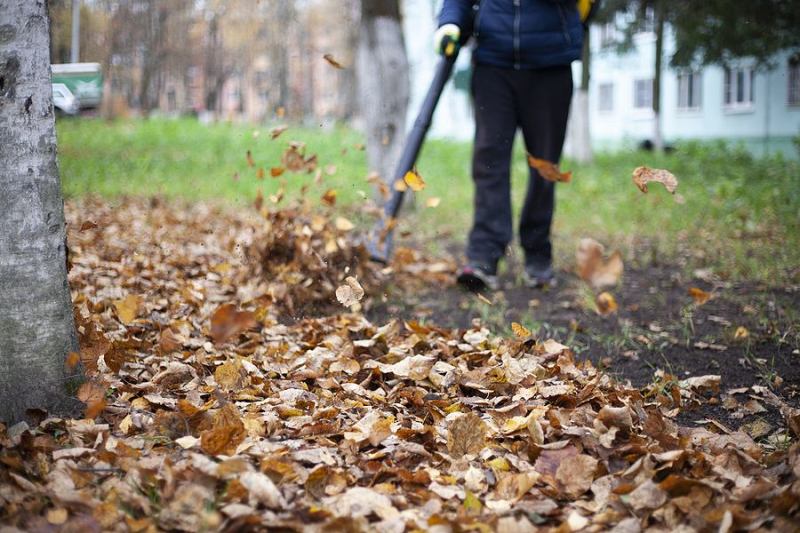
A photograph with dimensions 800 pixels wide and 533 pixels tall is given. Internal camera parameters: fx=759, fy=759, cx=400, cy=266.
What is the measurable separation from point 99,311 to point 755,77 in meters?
23.1

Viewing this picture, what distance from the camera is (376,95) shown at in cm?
757

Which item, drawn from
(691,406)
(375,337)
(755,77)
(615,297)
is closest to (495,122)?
(615,297)

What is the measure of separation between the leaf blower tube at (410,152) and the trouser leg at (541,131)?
0.45 metres

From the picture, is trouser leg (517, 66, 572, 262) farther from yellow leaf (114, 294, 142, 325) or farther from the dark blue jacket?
yellow leaf (114, 294, 142, 325)

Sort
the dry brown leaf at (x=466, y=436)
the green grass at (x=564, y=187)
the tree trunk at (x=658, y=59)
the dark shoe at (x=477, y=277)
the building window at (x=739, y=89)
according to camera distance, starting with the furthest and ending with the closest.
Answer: the building window at (x=739, y=89) < the tree trunk at (x=658, y=59) < the green grass at (x=564, y=187) < the dark shoe at (x=477, y=277) < the dry brown leaf at (x=466, y=436)

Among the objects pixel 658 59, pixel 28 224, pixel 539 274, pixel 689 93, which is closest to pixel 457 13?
pixel 539 274

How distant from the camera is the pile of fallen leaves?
5.61 ft

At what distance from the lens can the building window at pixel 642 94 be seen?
96.3 ft

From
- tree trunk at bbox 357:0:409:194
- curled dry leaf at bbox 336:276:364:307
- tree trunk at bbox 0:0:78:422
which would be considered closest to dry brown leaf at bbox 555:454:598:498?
curled dry leaf at bbox 336:276:364:307

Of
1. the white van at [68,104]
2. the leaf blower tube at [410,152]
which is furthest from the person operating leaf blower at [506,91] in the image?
the white van at [68,104]

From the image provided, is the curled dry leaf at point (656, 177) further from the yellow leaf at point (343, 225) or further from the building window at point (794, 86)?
the building window at point (794, 86)

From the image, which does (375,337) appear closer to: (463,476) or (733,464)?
(463,476)

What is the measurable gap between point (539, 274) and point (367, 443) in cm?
275

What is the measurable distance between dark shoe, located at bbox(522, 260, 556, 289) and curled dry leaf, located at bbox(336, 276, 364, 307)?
1.91 m
